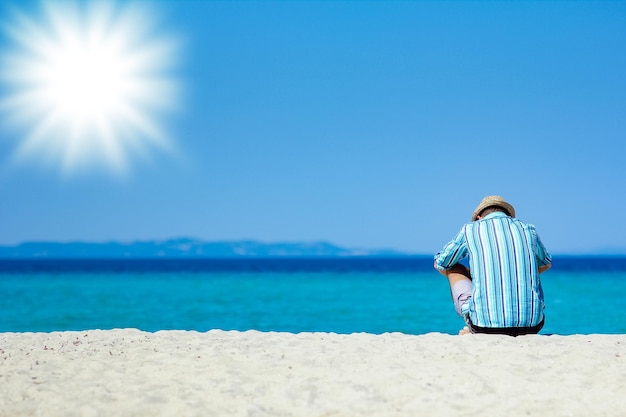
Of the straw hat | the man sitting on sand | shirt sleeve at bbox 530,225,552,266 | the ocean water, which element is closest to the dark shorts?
the man sitting on sand

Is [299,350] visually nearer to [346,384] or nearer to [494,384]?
[346,384]

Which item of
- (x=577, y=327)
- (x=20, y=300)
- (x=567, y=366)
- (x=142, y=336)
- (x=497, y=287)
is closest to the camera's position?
(x=567, y=366)

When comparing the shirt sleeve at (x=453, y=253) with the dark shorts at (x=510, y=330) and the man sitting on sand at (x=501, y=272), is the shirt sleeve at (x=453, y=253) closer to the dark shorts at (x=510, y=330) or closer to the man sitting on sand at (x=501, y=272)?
the man sitting on sand at (x=501, y=272)

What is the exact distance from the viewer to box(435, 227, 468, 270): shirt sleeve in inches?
221

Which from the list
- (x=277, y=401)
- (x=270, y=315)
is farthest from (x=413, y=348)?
(x=270, y=315)

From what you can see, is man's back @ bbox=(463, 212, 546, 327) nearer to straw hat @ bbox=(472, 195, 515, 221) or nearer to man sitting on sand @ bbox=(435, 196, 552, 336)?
man sitting on sand @ bbox=(435, 196, 552, 336)

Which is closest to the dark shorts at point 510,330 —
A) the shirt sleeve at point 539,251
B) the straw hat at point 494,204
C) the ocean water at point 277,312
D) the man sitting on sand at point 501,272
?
the man sitting on sand at point 501,272

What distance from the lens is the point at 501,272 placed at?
5344mm

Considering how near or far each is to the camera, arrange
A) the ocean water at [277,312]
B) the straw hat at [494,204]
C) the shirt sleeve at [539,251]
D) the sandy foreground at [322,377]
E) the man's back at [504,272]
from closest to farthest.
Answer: the sandy foreground at [322,377]
the man's back at [504,272]
the shirt sleeve at [539,251]
the straw hat at [494,204]
the ocean water at [277,312]

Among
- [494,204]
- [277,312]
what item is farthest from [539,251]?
[277,312]

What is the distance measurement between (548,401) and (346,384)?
3.84ft

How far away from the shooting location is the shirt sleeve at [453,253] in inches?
221

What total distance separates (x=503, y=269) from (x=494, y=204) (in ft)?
2.53

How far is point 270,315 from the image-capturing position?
18531mm
